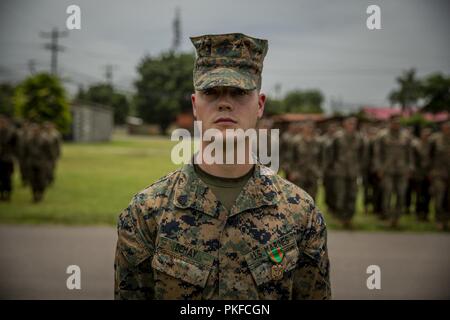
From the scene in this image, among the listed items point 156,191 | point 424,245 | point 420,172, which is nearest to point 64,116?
point 420,172

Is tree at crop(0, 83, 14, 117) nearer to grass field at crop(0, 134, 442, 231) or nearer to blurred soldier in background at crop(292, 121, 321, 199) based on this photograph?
grass field at crop(0, 134, 442, 231)

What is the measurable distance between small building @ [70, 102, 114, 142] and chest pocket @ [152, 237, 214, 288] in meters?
45.2

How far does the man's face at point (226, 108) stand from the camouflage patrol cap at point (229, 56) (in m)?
0.06

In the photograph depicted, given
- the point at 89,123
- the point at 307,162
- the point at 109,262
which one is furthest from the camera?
the point at 89,123

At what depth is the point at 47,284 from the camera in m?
5.50

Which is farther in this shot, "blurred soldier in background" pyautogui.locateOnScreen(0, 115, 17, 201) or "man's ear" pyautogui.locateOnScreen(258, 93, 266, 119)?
"blurred soldier in background" pyautogui.locateOnScreen(0, 115, 17, 201)

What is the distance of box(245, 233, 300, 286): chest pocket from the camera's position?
2.06m

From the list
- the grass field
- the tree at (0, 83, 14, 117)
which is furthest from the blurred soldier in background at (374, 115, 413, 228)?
the tree at (0, 83, 14, 117)

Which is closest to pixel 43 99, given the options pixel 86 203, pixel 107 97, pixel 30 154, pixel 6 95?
pixel 30 154

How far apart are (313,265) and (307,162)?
26.2ft

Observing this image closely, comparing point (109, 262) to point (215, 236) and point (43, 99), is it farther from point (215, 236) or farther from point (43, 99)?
point (43, 99)

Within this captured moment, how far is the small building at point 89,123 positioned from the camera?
45719mm

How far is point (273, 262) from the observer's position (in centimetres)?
207
